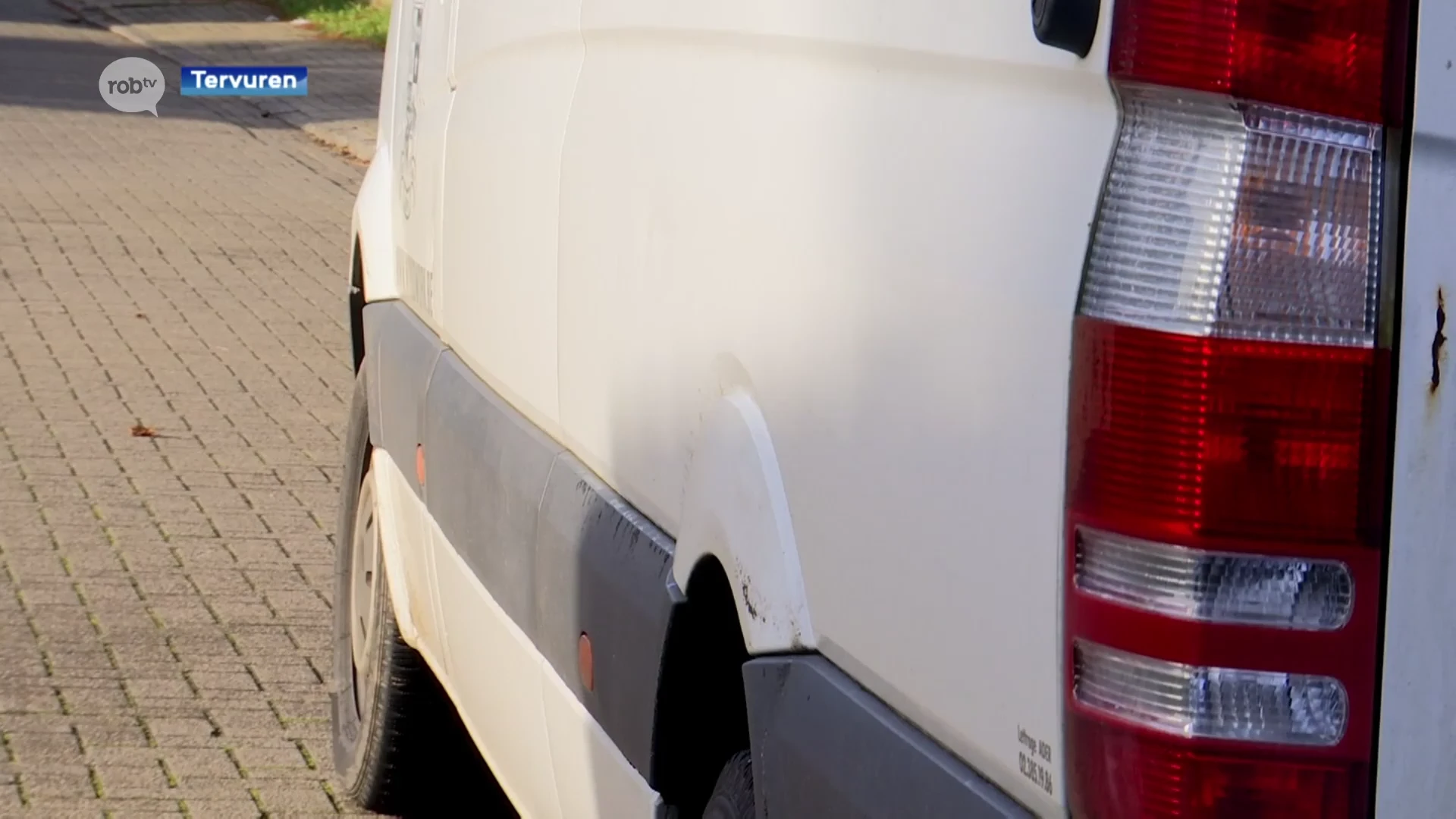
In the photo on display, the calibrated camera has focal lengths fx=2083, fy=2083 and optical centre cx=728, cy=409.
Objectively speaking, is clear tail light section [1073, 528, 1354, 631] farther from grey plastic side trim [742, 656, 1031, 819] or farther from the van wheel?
the van wheel

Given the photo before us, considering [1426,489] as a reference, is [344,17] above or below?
above

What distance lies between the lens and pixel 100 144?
1617 centimetres

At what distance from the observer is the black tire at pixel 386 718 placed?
4430 mm

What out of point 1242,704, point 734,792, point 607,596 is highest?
point 1242,704

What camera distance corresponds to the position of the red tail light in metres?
1.55

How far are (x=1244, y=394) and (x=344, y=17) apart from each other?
75.0 ft

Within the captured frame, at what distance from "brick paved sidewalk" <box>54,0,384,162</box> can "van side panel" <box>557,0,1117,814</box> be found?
13347 millimetres

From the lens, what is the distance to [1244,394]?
1572mm

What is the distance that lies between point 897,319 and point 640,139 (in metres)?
0.85

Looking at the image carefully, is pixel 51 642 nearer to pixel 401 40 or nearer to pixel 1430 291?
pixel 401 40

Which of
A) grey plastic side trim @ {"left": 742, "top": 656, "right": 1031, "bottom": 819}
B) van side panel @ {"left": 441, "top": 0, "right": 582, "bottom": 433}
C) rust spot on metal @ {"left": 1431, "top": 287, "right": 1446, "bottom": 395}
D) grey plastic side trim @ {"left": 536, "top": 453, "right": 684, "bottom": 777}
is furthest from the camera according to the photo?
van side panel @ {"left": 441, "top": 0, "right": 582, "bottom": 433}

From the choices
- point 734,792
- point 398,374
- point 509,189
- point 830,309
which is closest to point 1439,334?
point 830,309

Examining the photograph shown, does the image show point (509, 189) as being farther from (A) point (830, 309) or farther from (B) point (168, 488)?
(B) point (168, 488)

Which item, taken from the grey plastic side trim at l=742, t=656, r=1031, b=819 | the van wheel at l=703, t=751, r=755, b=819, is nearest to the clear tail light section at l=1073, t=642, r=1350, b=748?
the grey plastic side trim at l=742, t=656, r=1031, b=819
